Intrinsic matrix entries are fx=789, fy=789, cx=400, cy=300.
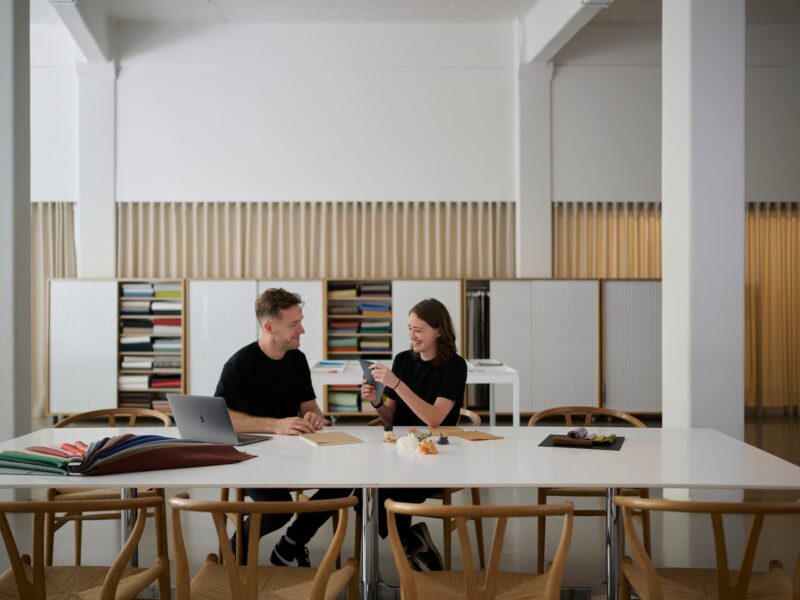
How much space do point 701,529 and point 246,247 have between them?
20.4 ft

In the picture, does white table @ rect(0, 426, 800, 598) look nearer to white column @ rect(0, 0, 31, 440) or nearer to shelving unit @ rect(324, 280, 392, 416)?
white column @ rect(0, 0, 31, 440)

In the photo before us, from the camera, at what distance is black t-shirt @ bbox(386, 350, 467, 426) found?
3.98 metres

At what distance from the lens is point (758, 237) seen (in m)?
9.60

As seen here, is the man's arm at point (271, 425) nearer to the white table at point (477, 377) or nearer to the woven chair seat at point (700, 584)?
the woven chair seat at point (700, 584)

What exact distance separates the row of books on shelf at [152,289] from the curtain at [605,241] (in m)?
4.44

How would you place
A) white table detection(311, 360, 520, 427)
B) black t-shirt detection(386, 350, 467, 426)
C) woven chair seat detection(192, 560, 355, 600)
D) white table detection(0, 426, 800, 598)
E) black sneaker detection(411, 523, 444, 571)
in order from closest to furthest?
woven chair seat detection(192, 560, 355, 600), white table detection(0, 426, 800, 598), black sneaker detection(411, 523, 444, 571), black t-shirt detection(386, 350, 467, 426), white table detection(311, 360, 520, 427)

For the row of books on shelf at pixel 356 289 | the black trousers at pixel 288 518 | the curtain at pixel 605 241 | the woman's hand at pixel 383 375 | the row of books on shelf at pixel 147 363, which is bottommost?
the black trousers at pixel 288 518

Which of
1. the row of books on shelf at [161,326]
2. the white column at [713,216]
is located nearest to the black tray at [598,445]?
the white column at [713,216]

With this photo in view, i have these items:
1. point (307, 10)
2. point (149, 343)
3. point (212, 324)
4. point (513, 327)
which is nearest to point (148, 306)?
point (149, 343)

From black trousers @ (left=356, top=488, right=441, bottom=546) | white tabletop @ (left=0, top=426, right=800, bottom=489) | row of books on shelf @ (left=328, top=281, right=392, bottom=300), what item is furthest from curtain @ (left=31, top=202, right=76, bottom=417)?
black trousers @ (left=356, top=488, right=441, bottom=546)

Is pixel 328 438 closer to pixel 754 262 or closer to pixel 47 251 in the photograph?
pixel 47 251

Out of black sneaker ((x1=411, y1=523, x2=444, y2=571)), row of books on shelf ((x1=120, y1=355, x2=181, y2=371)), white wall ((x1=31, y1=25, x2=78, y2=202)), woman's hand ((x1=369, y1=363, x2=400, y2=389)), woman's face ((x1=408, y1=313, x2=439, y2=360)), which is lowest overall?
black sneaker ((x1=411, y1=523, x2=444, y2=571))

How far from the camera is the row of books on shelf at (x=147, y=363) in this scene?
29.2 feet

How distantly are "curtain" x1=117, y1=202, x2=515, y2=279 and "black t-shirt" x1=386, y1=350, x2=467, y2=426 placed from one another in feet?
17.2
